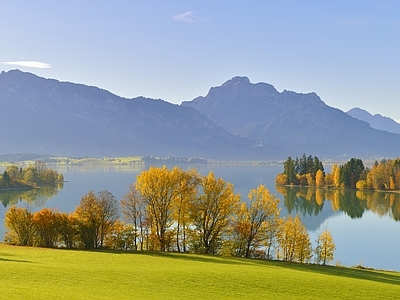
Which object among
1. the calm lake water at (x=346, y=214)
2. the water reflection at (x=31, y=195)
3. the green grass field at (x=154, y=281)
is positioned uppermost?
the green grass field at (x=154, y=281)

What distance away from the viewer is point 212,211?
4400 cm

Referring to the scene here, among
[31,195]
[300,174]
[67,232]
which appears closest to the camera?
[67,232]

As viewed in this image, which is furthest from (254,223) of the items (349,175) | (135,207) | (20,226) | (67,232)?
(349,175)

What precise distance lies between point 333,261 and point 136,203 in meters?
19.6

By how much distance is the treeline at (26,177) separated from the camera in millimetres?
118225

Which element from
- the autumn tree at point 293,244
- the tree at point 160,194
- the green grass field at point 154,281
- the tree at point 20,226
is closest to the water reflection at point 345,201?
the autumn tree at point 293,244

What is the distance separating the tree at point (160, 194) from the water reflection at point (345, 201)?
42.0m

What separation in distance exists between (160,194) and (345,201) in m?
68.3

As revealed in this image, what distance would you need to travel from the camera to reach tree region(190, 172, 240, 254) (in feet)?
143

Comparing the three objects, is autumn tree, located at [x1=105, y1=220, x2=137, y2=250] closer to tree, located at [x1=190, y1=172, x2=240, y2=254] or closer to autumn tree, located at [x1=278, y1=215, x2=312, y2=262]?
tree, located at [x1=190, y1=172, x2=240, y2=254]

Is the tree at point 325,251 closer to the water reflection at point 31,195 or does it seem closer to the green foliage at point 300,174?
the water reflection at point 31,195

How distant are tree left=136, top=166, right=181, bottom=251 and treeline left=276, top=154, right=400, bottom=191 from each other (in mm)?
93535

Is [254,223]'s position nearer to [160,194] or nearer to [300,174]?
[160,194]

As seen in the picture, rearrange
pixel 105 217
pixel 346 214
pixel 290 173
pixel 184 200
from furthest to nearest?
1. pixel 290 173
2. pixel 346 214
3. pixel 105 217
4. pixel 184 200
